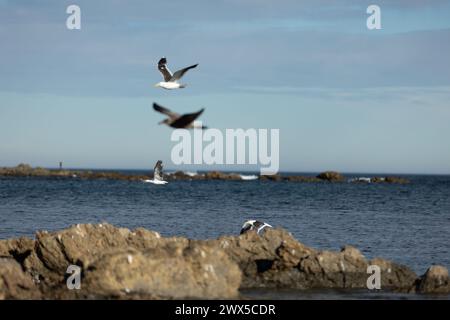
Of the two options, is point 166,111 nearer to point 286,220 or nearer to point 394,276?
point 394,276

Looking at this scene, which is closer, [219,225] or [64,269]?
[64,269]

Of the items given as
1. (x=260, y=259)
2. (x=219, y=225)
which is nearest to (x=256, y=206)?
(x=219, y=225)

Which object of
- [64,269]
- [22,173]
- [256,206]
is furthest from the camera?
[22,173]

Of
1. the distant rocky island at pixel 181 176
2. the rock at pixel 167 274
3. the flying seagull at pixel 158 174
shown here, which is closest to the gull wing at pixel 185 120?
the rock at pixel 167 274

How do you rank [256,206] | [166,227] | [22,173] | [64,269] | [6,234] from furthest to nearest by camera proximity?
[22,173] → [256,206] → [166,227] → [6,234] → [64,269]

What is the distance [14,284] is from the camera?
1562 centimetres

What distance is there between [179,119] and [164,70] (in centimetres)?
283

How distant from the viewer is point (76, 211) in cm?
4381

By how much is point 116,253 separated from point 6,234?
604 inches

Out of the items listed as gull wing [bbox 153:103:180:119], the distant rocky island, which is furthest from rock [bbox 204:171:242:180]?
gull wing [bbox 153:103:180:119]

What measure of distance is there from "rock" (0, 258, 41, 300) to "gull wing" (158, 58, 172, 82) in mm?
6034

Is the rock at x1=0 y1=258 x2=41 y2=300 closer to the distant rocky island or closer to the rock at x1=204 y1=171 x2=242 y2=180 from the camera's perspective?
the distant rocky island

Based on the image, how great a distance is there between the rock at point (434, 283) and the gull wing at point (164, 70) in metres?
7.31
